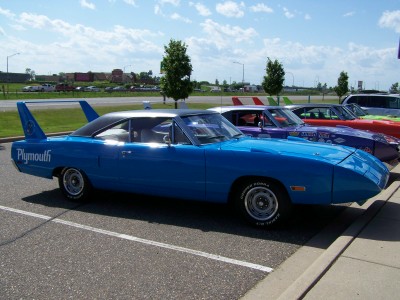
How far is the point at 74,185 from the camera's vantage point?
646 centimetres

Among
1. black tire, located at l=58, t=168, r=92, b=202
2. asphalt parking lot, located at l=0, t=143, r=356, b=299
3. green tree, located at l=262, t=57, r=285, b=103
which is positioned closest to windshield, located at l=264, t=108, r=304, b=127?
asphalt parking lot, located at l=0, t=143, r=356, b=299

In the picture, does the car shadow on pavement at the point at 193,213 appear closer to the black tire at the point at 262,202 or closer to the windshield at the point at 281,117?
the black tire at the point at 262,202

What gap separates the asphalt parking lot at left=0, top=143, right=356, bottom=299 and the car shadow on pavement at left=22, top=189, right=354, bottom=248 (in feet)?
0.04

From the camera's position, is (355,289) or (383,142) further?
(383,142)

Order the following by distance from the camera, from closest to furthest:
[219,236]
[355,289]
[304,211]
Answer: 1. [355,289]
2. [219,236]
3. [304,211]

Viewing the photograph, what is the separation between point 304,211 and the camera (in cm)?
596

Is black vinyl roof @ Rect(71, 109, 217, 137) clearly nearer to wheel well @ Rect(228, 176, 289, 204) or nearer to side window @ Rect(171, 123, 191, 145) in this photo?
side window @ Rect(171, 123, 191, 145)

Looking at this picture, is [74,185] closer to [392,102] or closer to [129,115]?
[129,115]

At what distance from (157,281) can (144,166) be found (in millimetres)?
2203

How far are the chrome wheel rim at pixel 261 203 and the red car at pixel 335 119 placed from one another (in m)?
6.39

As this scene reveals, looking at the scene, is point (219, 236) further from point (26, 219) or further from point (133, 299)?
point (26, 219)

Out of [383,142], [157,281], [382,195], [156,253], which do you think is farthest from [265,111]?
[157,281]

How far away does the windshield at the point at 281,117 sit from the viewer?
850cm

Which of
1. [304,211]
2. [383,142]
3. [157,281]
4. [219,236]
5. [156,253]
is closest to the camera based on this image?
[157,281]
